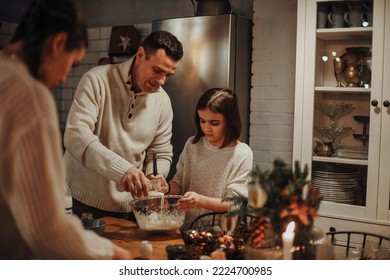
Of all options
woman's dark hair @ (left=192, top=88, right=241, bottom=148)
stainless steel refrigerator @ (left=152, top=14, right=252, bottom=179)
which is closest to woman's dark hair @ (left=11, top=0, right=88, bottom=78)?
woman's dark hair @ (left=192, top=88, right=241, bottom=148)

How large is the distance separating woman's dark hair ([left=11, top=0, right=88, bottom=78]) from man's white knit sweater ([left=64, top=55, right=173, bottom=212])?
47 centimetres

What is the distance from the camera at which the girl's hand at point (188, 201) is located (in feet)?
5.92

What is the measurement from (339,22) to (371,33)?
146 millimetres

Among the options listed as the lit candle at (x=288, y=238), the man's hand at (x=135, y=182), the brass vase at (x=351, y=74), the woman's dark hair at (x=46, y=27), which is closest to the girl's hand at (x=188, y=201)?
the man's hand at (x=135, y=182)

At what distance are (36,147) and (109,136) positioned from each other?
694 mm

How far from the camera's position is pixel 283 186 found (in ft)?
4.46

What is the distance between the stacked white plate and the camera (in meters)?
2.21

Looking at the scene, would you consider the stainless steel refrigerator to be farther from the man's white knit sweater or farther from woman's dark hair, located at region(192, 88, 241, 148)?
the man's white knit sweater

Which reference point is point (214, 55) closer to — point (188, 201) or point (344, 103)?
point (344, 103)

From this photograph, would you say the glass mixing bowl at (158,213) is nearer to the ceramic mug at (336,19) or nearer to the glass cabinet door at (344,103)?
the glass cabinet door at (344,103)

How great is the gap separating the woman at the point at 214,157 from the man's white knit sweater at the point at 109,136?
3.9 inches

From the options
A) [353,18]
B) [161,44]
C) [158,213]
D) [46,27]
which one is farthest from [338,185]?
[46,27]

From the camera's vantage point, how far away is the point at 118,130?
6.06ft
